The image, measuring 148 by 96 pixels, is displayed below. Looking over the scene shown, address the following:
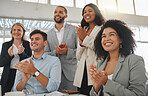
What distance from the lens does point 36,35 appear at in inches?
84.9

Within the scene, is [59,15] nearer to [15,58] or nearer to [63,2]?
[15,58]

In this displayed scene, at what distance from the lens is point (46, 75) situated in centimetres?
190

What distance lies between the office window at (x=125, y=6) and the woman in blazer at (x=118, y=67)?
6.38 metres

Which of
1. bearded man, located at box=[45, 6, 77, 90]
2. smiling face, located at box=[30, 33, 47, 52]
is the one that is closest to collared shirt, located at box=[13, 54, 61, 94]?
smiling face, located at box=[30, 33, 47, 52]

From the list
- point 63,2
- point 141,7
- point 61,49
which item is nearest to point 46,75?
point 61,49

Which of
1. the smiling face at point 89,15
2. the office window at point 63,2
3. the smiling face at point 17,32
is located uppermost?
the office window at point 63,2

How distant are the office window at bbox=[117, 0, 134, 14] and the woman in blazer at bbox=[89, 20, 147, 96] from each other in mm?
6380

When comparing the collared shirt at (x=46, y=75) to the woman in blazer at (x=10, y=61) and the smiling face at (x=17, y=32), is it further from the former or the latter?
the smiling face at (x=17, y=32)

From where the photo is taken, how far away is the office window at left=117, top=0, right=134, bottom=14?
7483 millimetres

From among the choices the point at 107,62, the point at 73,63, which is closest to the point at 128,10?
the point at 73,63

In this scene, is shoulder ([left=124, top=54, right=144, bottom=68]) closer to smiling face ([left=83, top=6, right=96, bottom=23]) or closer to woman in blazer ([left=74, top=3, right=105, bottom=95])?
woman in blazer ([left=74, top=3, right=105, bottom=95])

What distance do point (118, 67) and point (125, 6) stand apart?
23.2 feet

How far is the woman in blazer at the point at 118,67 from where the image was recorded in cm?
121

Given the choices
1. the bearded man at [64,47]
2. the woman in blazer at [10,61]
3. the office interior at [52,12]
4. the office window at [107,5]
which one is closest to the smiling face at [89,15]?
the bearded man at [64,47]
